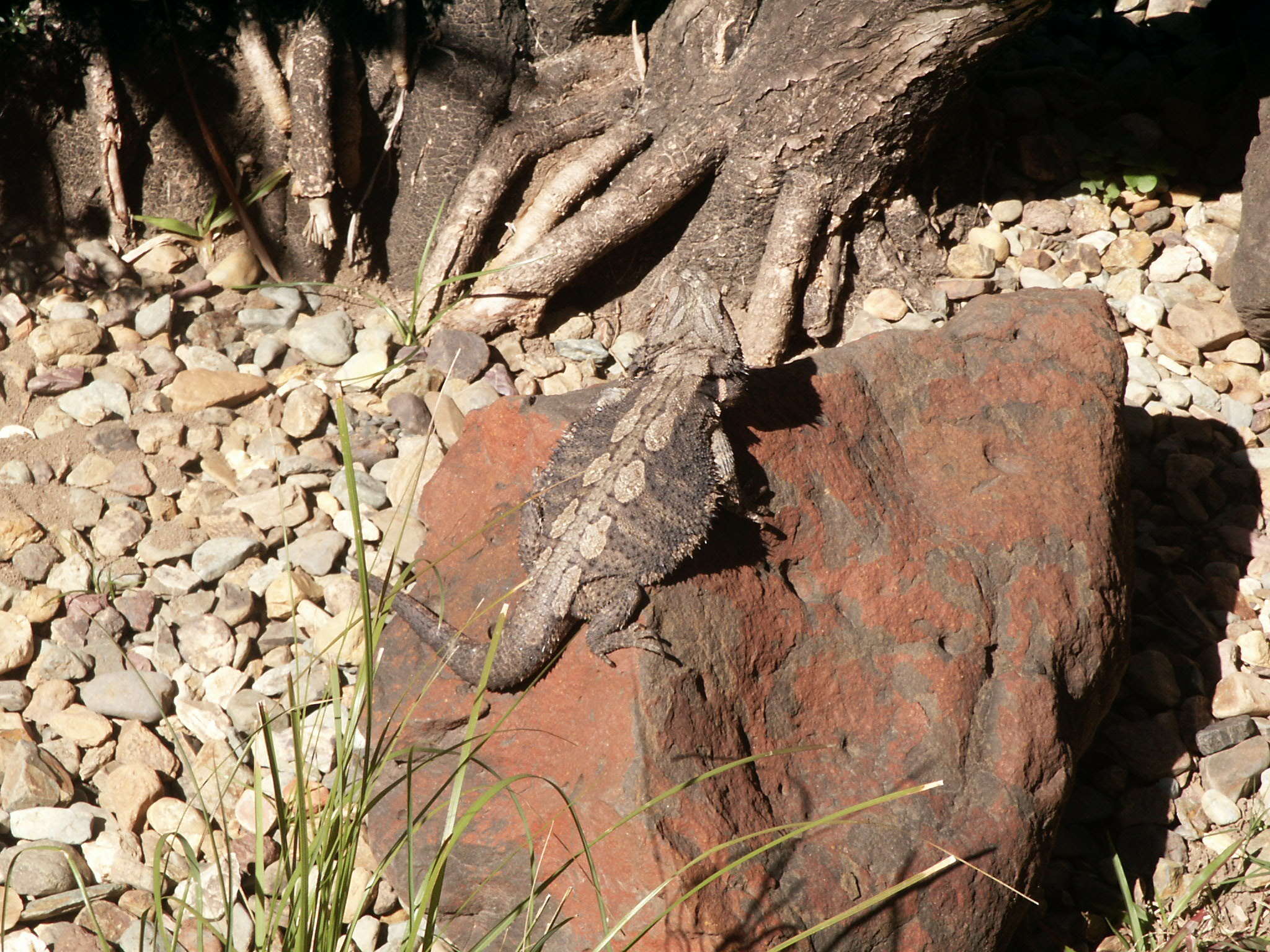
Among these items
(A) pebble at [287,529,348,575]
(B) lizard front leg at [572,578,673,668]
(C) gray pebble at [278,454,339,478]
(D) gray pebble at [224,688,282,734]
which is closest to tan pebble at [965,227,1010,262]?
(B) lizard front leg at [572,578,673,668]

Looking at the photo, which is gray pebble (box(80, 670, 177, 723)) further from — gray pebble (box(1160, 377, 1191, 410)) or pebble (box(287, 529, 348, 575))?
gray pebble (box(1160, 377, 1191, 410))

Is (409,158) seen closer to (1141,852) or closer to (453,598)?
(453,598)

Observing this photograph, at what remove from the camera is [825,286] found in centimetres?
531

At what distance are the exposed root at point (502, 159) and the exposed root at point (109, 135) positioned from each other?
143 centimetres

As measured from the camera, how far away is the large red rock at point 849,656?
299cm

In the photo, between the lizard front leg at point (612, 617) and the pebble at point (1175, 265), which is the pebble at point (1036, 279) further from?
the lizard front leg at point (612, 617)

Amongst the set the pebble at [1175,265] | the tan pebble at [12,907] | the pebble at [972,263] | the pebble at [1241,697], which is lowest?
the pebble at [1241,697]

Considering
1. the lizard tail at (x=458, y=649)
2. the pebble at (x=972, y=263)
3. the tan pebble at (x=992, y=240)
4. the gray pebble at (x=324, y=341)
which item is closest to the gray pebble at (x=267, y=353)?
the gray pebble at (x=324, y=341)

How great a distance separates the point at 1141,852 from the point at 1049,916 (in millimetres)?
490

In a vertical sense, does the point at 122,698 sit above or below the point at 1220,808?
above

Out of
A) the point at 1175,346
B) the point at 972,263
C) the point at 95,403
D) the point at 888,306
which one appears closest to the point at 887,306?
the point at 888,306

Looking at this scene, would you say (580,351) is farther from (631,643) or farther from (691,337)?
(631,643)

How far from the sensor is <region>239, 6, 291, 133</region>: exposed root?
5.03 m

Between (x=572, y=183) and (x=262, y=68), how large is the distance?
1.51 meters
